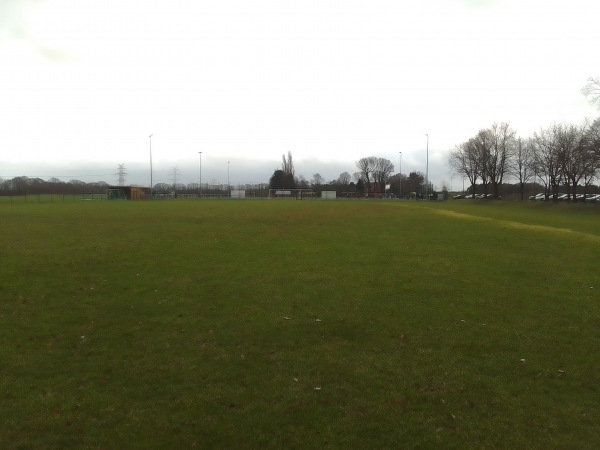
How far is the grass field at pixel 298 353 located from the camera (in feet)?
15.8

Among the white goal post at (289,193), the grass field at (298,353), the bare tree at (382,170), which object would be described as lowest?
the grass field at (298,353)

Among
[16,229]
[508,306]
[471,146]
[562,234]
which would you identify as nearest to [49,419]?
[508,306]

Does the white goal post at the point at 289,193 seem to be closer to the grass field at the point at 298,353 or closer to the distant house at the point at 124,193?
the distant house at the point at 124,193

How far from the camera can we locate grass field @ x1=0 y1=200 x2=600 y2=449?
480 cm

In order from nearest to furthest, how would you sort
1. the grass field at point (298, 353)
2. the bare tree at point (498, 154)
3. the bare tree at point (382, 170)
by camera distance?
the grass field at point (298, 353) < the bare tree at point (498, 154) < the bare tree at point (382, 170)

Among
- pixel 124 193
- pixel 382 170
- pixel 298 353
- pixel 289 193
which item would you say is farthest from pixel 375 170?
pixel 298 353

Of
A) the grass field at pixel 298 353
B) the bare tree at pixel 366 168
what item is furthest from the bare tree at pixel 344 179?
the grass field at pixel 298 353

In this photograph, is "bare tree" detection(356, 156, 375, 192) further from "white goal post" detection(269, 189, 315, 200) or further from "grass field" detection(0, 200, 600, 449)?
"grass field" detection(0, 200, 600, 449)

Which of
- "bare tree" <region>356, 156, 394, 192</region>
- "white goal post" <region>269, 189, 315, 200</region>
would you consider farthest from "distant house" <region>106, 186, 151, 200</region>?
"bare tree" <region>356, 156, 394, 192</region>

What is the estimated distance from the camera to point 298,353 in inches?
273

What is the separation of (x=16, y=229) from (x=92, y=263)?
1349 cm

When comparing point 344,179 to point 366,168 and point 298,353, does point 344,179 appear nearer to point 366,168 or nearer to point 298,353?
point 366,168

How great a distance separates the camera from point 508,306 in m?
9.55

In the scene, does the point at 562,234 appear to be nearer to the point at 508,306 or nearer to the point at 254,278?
the point at 508,306
